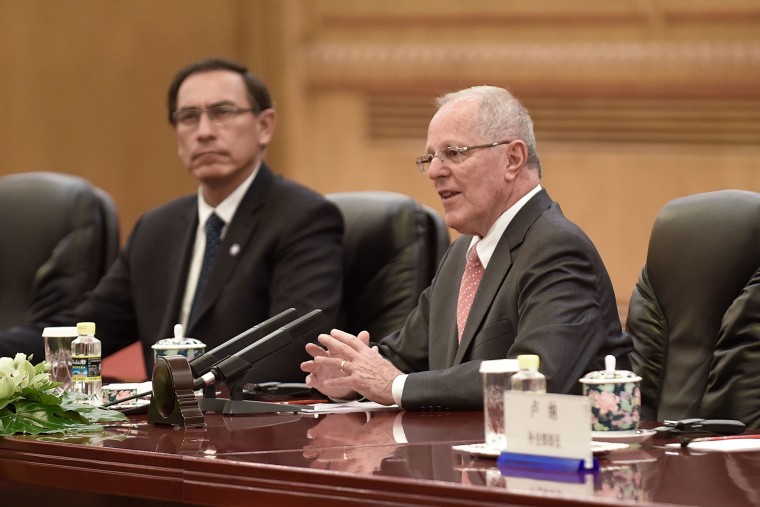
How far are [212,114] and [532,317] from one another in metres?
1.60

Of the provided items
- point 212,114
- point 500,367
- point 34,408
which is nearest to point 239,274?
point 212,114

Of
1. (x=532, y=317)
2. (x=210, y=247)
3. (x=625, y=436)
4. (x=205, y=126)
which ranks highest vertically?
(x=205, y=126)

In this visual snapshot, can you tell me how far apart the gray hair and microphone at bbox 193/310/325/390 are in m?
0.67

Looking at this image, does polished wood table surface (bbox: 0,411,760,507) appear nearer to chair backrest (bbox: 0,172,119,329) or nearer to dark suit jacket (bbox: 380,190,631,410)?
dark suit jacket (bbox: 380,190,631,410)

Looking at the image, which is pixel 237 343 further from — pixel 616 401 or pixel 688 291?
pixel 688 291

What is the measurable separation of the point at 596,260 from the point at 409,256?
94 centimetres

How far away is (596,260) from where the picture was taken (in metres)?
2.69

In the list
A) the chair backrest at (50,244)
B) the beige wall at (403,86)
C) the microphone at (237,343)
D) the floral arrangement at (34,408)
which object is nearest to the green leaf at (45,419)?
the floral arrangement at (34,408)

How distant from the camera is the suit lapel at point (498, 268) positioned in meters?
2.66

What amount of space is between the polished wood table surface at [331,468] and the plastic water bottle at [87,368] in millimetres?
201

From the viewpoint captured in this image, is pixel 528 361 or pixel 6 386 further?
pixel 6 386

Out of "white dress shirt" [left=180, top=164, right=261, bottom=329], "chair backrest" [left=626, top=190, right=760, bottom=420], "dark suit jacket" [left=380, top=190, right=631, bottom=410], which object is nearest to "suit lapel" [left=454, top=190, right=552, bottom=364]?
"dark suit jacket" [left=380, top=190, right=631, bottom=410]

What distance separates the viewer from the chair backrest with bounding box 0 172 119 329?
4.07m

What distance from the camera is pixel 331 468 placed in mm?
1771
